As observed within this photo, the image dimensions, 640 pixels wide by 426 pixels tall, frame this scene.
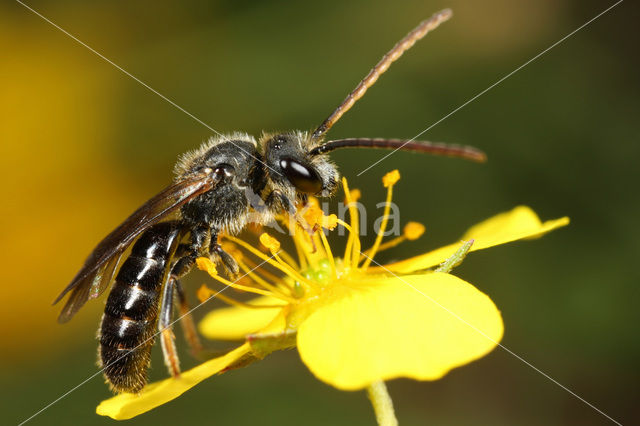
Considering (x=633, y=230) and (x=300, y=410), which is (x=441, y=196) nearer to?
(x=633, y=230)

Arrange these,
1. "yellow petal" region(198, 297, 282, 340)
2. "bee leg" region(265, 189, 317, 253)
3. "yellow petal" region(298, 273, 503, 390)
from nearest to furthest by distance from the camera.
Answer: "yellow petal" region(298, 273, 503, 390)
"bee leg" region(265, 189, 317, 253)
"yellow petal" region(198, 297, 282, 340)

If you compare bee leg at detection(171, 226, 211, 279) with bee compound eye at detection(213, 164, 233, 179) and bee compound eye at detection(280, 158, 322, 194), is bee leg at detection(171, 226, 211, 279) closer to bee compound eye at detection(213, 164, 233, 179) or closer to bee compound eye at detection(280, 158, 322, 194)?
bee compound eye at detection(213, 164, 233, 179)

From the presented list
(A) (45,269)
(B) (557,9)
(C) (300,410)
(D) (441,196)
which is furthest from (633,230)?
(A) (45,269)

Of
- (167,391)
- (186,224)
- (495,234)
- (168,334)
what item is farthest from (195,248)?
(495,234)

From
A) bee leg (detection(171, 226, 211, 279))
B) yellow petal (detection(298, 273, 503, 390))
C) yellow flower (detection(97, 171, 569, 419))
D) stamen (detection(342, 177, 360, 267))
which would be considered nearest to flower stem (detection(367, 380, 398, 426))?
yellow flower (detection(97, 171, 569, 419))

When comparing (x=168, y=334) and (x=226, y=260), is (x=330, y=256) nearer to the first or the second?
(x=226, y=260)

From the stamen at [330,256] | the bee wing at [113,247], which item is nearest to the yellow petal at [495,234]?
the stamen at [330,256]
